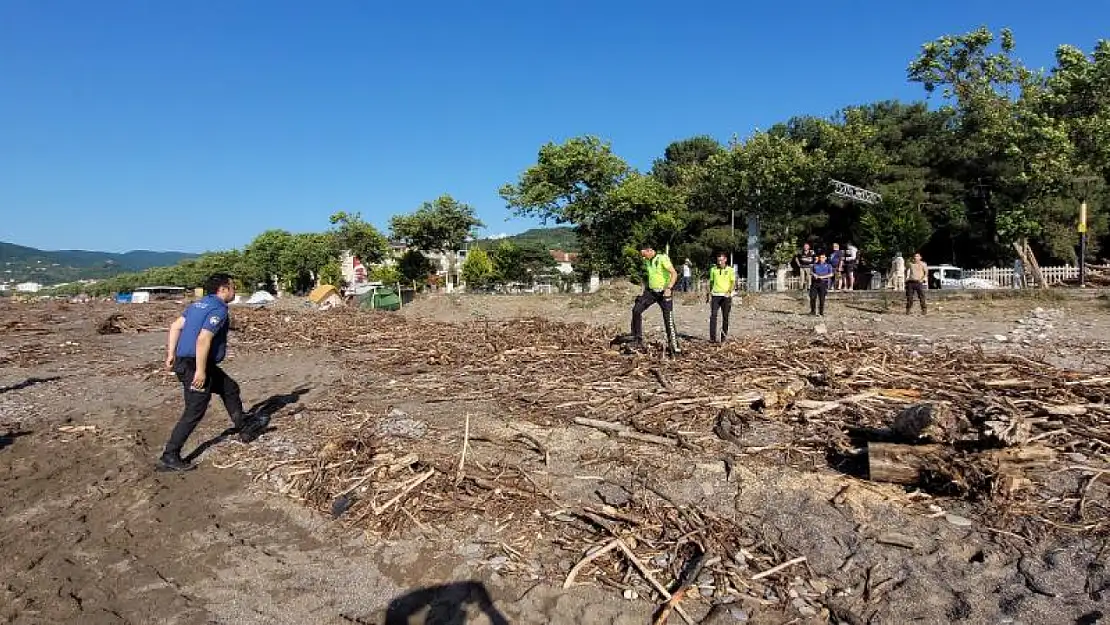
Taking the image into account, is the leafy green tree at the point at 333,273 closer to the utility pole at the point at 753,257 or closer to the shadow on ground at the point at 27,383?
the utility pole at the point at 753,257

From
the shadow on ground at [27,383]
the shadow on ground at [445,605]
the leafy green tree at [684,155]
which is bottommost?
the shadow on ground at [445,605]

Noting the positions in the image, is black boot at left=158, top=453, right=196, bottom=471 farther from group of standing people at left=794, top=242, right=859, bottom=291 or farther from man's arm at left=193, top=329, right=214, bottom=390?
group of standing people at left=794, top=242, right=859, bottom=291

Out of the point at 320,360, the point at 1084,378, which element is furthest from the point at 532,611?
the point at 320,360

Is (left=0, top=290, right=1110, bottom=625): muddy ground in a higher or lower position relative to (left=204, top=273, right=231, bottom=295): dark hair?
lower

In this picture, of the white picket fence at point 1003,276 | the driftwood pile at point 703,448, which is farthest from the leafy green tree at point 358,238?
the driftwood pile at point 703,448

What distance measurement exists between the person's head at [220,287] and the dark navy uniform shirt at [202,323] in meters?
0.05

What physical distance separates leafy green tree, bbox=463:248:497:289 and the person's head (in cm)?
4624

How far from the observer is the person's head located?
6.12 m

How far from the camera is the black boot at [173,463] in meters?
5.70

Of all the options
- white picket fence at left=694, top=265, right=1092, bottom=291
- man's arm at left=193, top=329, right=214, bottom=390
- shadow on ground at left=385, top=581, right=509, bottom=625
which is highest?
white picket fence at left=694, top=265, right=1092, bottom=291

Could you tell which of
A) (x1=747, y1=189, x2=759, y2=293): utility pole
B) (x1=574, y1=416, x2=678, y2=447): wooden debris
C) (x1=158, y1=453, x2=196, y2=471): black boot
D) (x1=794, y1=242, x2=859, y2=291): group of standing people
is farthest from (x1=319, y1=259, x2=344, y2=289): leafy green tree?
(x1=574, y1=416, x2=678, y2=447): wooden debris

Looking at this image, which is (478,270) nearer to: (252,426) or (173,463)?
(252,426)

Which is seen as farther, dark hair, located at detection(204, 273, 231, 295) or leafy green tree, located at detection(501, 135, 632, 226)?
leafy green tree, located at detection(501, 135, 632, 226)

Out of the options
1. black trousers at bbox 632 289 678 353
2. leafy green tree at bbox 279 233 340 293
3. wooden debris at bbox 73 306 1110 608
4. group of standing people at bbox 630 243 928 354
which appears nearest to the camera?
wooden debris at bbox 73 306 1110 608
